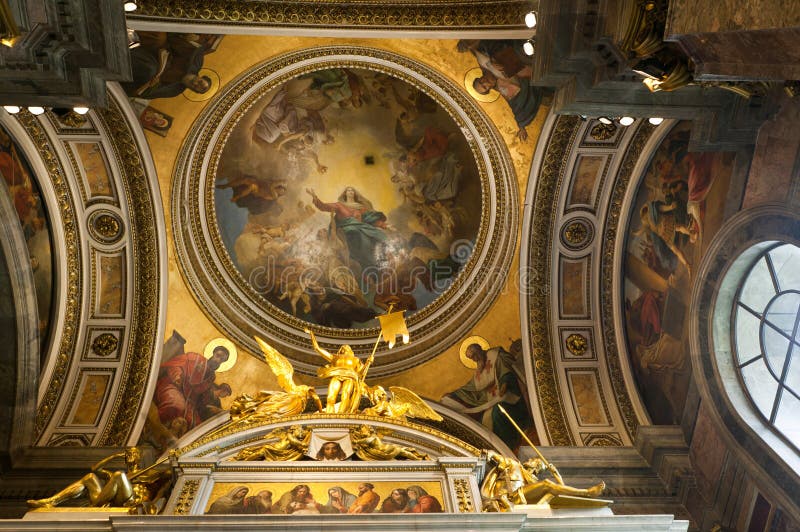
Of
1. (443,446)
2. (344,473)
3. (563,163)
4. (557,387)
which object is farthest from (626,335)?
(344,473)

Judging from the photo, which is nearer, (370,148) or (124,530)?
(124,530)

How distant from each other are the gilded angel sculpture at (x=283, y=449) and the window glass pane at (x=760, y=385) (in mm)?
5978

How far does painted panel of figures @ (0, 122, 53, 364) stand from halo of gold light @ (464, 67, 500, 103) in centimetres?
777

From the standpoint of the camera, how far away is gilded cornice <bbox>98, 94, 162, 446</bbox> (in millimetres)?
12773

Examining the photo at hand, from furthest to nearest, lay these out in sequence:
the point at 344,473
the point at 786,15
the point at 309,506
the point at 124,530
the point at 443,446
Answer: the point at 443,446
the point at 344,473
the point at 309,506
the point at 124,530
the point at 786,15

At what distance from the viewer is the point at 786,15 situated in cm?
455

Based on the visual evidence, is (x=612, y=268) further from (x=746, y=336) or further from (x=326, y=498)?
(x=326, y=498)

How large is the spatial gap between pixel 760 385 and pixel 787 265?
1667 mm

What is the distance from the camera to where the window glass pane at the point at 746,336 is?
993 centimetres

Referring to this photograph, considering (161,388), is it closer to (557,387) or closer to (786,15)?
(557,387)

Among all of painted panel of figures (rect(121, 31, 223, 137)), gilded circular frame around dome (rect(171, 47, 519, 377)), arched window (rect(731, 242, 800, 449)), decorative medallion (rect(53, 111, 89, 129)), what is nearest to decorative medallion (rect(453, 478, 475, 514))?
arched window (rect(731, 242, 800, 449))

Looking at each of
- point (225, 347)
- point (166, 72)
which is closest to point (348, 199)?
point (225, 347)

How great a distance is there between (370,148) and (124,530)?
10512 millimetres

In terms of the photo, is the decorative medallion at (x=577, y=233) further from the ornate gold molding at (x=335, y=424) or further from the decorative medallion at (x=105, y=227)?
the decorative medallion at (x=105, y=227)
